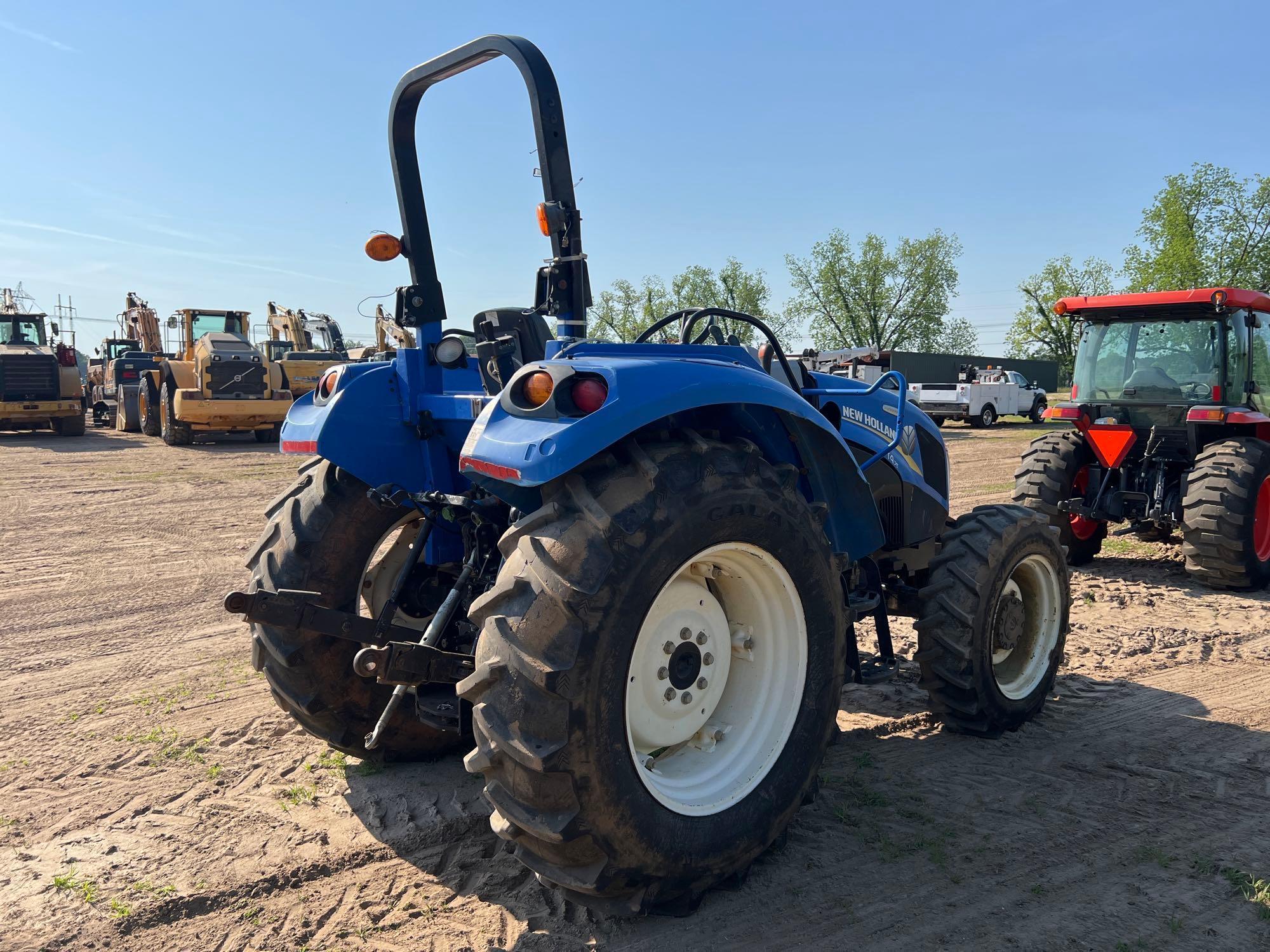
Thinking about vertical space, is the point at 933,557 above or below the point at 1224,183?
below

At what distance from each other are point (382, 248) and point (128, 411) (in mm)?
23493

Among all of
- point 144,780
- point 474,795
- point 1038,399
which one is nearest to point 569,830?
point 474,795

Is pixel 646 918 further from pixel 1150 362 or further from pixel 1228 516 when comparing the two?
pixel 1150 362

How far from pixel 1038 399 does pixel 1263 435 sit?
25661 mm

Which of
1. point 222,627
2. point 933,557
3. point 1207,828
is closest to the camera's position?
point 1207,828

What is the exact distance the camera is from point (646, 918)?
9.09 ft

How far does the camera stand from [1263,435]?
25.7 ft

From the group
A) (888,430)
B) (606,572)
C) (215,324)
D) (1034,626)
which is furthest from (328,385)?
(215,324)

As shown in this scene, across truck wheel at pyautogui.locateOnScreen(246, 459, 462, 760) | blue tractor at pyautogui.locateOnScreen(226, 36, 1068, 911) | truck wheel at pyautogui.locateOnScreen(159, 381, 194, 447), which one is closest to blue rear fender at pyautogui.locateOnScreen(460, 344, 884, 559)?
blue tractor at pyautogui.locateOnScreen(226, 36, 1068, 911)

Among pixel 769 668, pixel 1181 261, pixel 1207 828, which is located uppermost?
pixel 1181 261

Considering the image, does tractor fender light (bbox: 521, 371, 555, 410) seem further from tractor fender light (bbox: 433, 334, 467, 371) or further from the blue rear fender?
tractor fender light (bbox: 433, 334, 467, 371)

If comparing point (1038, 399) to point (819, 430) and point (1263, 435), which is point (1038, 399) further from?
→ point (819, 430)

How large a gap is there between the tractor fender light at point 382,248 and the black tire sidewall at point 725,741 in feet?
5.29

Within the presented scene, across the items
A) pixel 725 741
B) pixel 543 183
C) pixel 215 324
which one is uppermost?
pixel 215 324
